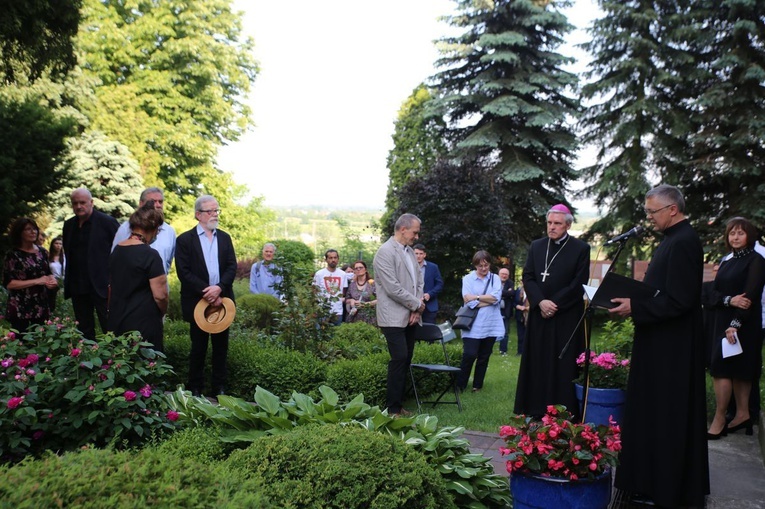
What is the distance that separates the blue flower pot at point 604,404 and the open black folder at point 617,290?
4.08 ft

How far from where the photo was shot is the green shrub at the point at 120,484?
2.24 m

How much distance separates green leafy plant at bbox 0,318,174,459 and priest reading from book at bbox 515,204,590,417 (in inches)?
133

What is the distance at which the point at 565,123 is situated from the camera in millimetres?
23219

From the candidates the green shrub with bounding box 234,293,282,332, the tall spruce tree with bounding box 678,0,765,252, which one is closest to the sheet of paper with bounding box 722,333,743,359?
the green shrub with bounding box 234,293,282,332

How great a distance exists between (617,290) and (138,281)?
379 centimetres

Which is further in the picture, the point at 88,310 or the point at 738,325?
the point at 88,310

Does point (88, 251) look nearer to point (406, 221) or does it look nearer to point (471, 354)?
point (406, 221)

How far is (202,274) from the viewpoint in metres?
6.89

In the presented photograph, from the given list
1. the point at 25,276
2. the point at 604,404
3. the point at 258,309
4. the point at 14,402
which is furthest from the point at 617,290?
the point at 258,309

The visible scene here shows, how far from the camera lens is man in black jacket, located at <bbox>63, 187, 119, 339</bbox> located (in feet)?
22.7

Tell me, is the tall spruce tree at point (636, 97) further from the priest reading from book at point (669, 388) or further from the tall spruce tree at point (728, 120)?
the priest reading from book at point (669, 388)

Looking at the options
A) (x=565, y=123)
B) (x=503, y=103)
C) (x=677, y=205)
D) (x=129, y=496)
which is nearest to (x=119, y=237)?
(x=129, y=496)

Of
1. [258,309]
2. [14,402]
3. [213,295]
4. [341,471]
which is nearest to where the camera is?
[341,471]

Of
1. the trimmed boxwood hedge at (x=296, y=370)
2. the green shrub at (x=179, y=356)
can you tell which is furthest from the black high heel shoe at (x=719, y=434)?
the green shrub at (x=179, y=356)
